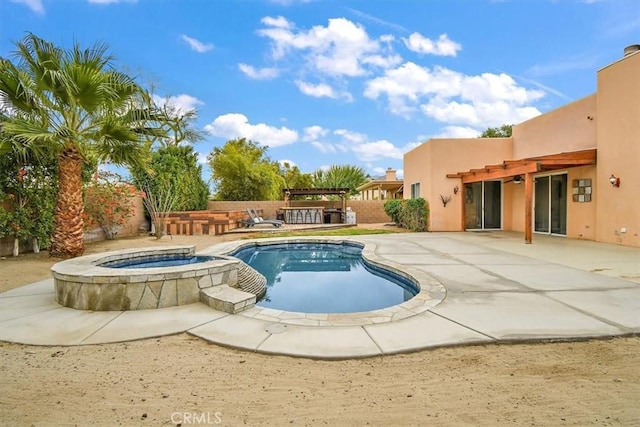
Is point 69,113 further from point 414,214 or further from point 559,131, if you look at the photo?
point 559,131

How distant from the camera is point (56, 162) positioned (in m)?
8.30

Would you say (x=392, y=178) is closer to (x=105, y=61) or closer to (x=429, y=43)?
(x=429, y=43)

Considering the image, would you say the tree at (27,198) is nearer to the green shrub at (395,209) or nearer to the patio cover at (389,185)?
the green shrub at (395,209)

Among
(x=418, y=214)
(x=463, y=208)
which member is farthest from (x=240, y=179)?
(x=463, y=208)

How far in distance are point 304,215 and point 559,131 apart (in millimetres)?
11789

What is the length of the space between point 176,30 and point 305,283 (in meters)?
12.7

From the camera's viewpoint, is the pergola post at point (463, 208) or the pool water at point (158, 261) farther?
the pergola post at point (463, 208)

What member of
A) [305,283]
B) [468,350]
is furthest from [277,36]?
[468,350]

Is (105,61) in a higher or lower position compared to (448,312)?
higher

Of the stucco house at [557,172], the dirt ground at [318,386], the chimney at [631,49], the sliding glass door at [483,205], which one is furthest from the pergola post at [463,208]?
the dirt ground at [318,386]

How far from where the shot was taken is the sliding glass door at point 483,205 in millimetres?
14102

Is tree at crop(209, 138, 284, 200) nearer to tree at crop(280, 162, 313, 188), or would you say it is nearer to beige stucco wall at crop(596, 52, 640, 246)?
tree at crop(280, 162, 313, 188)

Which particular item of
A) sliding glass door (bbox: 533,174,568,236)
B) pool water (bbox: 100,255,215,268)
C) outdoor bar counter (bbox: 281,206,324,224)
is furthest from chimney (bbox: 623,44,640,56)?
outdoor bar counter (bbox: 281,206,324,224)

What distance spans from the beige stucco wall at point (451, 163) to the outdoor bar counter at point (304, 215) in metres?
6.26
